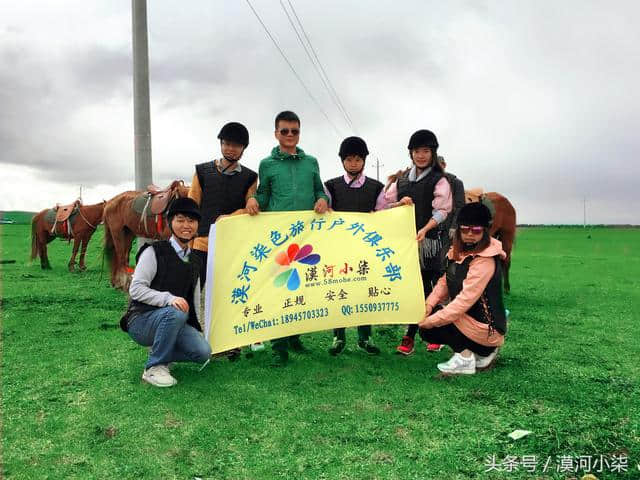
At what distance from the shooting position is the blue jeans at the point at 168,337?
310 cm

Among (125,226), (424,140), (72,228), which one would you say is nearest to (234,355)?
(424,140)

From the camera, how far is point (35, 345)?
4.16 meters

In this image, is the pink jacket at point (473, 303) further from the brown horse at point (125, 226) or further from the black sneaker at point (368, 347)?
the brown horse at point (125, 226)

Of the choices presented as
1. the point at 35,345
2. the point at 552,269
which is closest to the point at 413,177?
the point at 35,345

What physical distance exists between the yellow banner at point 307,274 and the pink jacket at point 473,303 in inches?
11.9

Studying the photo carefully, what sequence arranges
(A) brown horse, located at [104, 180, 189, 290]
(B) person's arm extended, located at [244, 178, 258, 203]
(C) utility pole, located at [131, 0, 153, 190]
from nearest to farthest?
(B) person's arm extended, located at [244, 178, 258, 203], (C) utility pole, located at [131, 0, 153, 190], (A) brown horse, located at [104, 180, 189, 290]

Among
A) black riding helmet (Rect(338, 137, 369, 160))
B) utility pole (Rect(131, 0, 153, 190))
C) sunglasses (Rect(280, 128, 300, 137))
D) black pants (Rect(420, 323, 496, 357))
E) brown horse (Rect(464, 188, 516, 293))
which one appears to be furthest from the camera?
brown horse (Rect(464, 188, 516, 293))

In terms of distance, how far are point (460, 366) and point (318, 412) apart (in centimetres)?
122

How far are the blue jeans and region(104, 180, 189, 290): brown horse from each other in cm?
391

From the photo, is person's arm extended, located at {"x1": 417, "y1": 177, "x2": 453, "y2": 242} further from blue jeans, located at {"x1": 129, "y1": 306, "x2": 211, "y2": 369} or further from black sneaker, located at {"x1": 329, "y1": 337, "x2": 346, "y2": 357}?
blue jeans, located at {"x1": 129, "y1": 306, "x2": 211, "y2": 369}

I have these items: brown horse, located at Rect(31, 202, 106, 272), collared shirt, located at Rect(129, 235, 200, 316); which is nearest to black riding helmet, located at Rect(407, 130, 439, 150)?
collared shirt, located at Rect(129, 235, 200, 316)

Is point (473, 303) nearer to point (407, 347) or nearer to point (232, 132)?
point (407, 347)

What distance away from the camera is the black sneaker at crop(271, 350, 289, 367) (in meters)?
3.55

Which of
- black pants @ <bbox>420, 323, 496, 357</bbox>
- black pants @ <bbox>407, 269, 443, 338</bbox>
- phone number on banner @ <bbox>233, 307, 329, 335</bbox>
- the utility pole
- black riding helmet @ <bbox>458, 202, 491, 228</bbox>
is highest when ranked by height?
the utility pole
